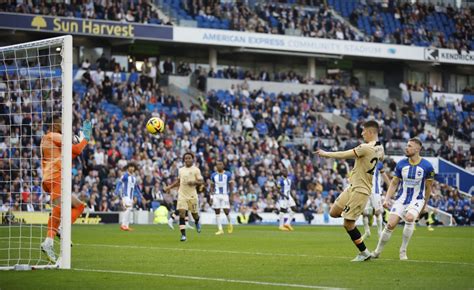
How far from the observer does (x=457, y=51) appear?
61531 mm

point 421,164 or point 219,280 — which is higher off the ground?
point 421,164

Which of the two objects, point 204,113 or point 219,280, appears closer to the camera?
point 219,280

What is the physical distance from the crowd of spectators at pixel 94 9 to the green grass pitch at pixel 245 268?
2654 cm

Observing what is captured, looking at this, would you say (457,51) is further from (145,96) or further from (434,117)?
(145,96)

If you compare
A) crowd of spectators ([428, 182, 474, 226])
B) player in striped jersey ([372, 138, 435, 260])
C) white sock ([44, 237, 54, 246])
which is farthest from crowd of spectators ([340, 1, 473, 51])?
white sock ([44, 237, 54, 246])

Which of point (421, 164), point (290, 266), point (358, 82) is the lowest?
point (290, 266)

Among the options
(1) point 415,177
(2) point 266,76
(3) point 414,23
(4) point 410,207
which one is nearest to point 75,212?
(4) point 410,207

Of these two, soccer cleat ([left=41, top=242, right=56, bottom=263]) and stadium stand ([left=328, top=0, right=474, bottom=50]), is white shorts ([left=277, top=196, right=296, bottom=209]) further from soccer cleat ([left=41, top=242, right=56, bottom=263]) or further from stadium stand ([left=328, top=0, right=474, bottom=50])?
stadium stand ([left=328, top=0, right=474, bottom=50])

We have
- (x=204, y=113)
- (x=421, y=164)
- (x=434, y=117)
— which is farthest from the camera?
(x=434, y=117)

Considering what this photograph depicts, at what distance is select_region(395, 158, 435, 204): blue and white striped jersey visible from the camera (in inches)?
680

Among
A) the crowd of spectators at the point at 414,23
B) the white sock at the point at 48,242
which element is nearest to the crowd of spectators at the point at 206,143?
the crowd of spectators at the point at 414,23

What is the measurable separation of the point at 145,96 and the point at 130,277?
115ft

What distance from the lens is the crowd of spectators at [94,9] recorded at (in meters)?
47.0

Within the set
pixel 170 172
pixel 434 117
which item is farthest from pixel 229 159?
pixel 434 117
